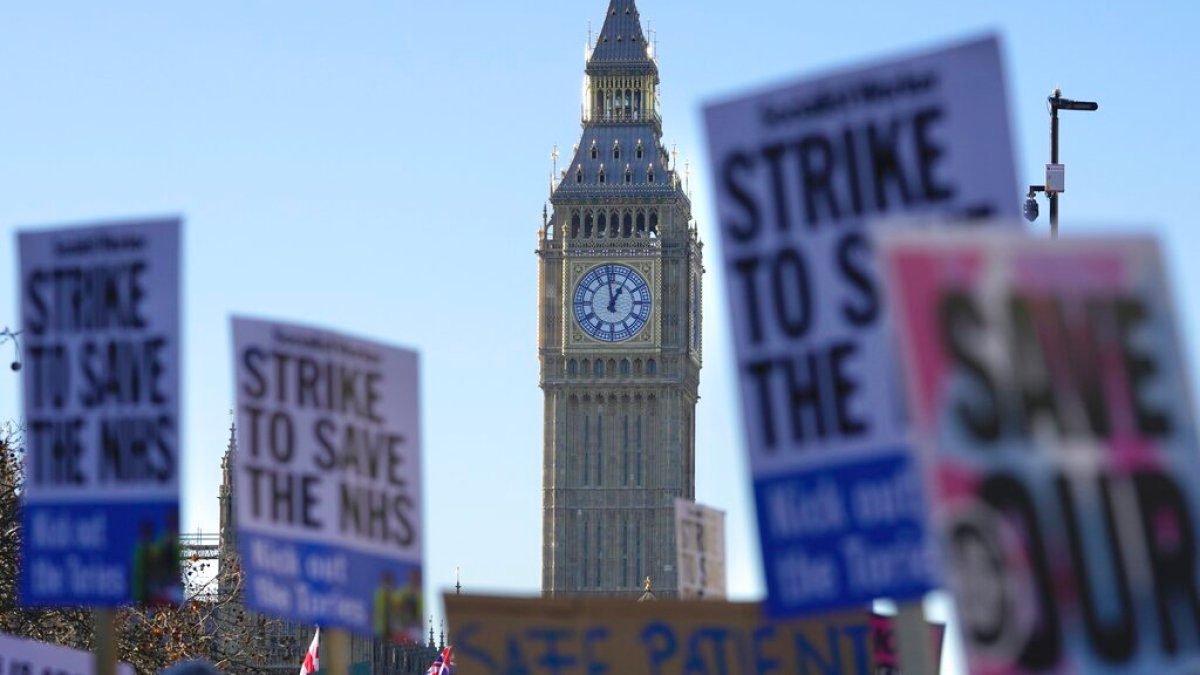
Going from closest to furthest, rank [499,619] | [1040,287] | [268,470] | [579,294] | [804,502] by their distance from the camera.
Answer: [1040,287]
[804,502]
[268,470]
[499,619]
[579,294]

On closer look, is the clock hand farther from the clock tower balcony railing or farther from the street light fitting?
the street light fitting

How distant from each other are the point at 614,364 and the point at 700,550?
320 feet

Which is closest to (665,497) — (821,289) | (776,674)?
(776,674)

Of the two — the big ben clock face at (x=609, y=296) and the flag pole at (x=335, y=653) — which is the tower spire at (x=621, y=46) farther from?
the flag pole at (x=335, y=653)

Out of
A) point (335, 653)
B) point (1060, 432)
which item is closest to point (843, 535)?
point (1060, 432)

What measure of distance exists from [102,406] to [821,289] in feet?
14.9

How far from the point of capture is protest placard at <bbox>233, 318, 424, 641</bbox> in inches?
508

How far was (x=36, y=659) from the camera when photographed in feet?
54.2

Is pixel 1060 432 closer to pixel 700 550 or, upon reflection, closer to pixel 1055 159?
pixel 700 550

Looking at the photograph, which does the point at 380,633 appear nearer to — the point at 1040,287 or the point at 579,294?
the point at 1040,287

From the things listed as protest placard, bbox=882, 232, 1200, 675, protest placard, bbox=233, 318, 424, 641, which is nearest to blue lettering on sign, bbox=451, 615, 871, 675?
protest placard, bbox=233, 318, 424, 641

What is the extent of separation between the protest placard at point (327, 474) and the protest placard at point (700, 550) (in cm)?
503

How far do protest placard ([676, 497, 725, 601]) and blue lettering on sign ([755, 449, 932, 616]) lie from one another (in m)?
8.37

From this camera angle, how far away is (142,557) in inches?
524
